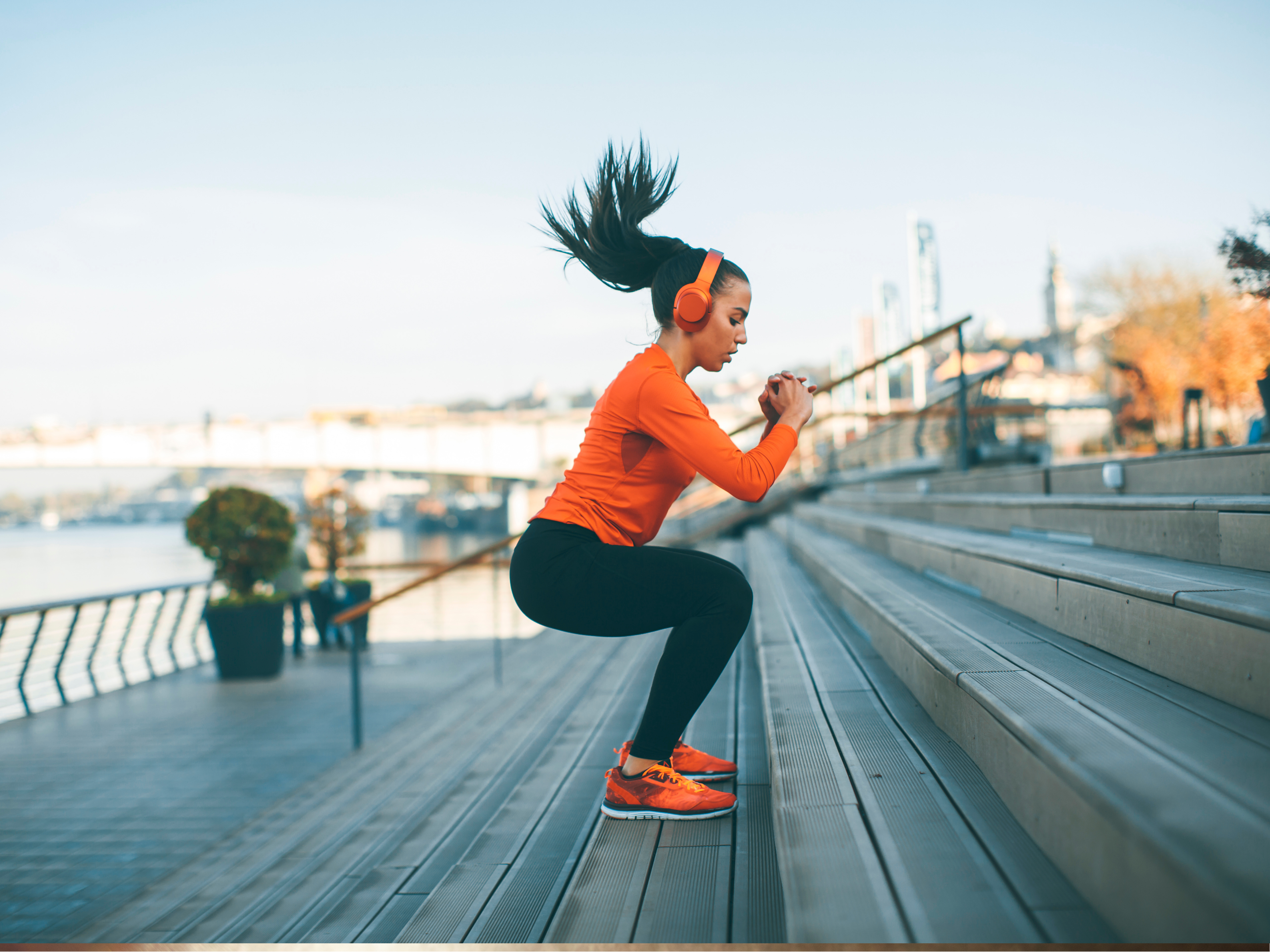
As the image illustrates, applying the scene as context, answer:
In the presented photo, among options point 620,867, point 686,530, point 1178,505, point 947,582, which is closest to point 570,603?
point 620,867

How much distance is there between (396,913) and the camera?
1.75 meters

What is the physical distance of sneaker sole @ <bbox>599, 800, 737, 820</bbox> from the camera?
1.73 metres

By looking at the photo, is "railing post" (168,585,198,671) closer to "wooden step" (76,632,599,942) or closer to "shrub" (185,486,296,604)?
"shrub" (185,486,296,604)

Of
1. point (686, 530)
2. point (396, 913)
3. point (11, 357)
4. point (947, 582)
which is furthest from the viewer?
point (686, 530)

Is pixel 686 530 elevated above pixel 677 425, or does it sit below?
below

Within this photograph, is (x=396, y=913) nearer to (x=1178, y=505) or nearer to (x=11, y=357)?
(x=1178, y=505)

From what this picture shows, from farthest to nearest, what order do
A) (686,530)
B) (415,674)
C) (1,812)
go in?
(686,530), (415,674), (1,812)

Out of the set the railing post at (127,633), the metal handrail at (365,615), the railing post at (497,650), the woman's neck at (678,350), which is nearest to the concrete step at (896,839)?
the woman's neck at (678,350)

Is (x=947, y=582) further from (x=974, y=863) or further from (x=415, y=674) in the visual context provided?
(x=415, y=674)

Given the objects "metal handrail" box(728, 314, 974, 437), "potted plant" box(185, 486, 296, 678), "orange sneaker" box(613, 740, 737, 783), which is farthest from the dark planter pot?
"orange sneaker" box(613, 740, 737, 783)

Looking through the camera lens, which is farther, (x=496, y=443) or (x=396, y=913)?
(x=496, y=443)

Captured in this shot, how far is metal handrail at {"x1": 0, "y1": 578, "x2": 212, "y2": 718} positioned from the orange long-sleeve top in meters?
4.72

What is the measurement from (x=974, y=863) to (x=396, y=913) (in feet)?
4.25

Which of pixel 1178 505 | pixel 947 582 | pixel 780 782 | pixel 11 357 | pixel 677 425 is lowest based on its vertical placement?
pixel 780 782
